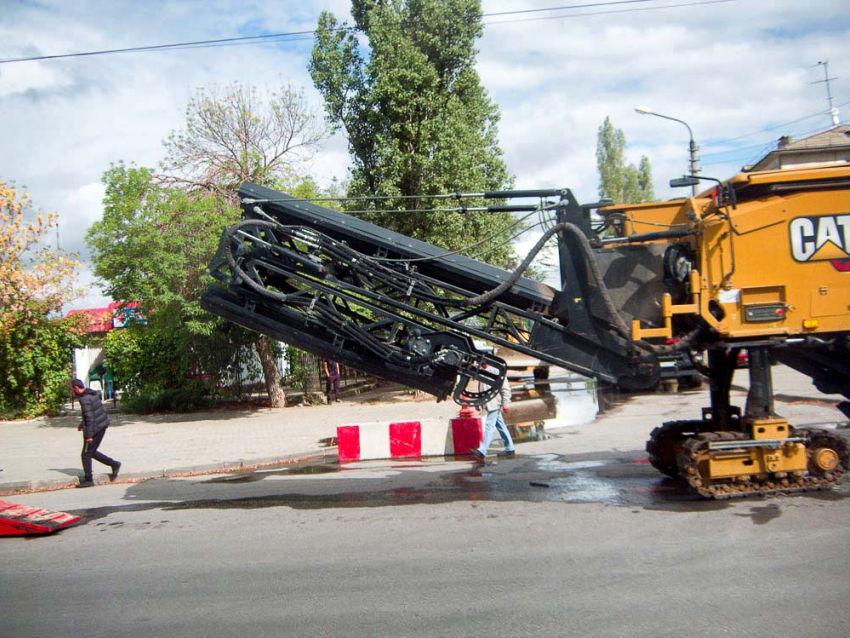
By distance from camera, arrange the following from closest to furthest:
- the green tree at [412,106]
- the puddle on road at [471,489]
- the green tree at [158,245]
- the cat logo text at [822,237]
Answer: the cat logo text at [822,237]
the puddle on road at [471,489]
the green tree at [158,245]
the green tree at [412,106]

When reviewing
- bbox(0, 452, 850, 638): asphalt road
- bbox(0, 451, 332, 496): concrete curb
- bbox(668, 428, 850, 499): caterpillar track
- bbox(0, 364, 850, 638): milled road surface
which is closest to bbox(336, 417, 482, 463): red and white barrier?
bbox(0, 451, 332, 496): concrete curb

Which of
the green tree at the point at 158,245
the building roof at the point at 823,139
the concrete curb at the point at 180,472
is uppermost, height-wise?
the building roof at the point at 823,139

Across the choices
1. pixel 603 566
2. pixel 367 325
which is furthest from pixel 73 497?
pixel 603 566

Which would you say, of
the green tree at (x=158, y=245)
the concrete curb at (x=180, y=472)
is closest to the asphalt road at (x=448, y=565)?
the concrete curb at (x=180, y=472)

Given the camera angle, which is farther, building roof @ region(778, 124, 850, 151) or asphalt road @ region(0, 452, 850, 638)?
building roof @ region(778, 124, 850, 151)

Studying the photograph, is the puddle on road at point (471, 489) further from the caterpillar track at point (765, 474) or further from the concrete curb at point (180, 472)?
the concrete curb at point (180, 472)

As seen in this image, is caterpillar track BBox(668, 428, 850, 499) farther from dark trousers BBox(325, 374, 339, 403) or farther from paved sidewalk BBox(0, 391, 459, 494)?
dark trousers BBox(325, 374, 339, 403)

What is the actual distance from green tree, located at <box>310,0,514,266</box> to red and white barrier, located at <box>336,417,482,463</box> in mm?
7896

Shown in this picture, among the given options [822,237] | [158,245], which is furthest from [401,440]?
[158,245]

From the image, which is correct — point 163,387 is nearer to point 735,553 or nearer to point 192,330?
point 192,330

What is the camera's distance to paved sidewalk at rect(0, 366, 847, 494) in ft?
39.0

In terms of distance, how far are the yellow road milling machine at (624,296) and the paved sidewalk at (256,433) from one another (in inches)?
143

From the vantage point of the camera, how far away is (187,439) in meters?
15.2

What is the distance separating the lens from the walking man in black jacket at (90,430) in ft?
35.8
